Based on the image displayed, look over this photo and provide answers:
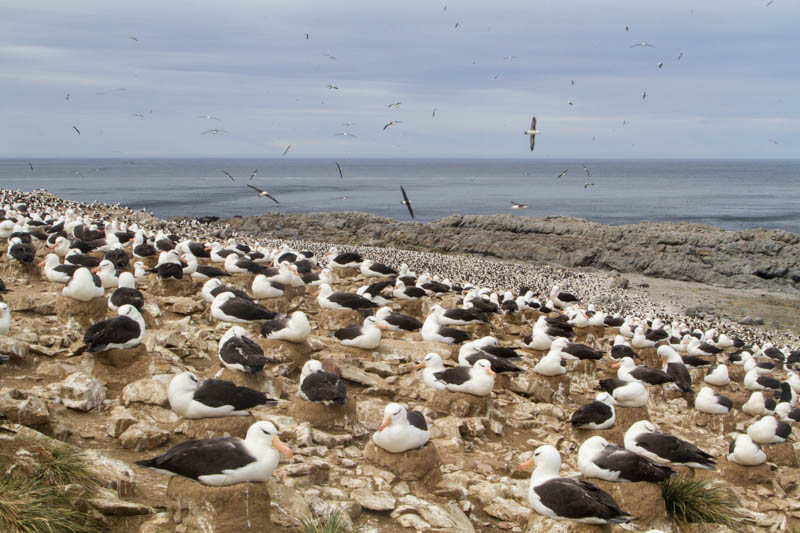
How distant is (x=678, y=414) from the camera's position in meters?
14.8

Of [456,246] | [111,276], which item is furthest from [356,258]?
[456,246]

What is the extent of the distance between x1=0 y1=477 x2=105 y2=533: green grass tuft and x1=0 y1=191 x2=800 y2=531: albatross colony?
27.2 inches

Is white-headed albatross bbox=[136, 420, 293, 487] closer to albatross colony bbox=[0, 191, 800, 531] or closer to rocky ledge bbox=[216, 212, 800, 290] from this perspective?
albatross colony bbox=[0, 191, 800, 531]

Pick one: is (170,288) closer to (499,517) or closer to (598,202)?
(499,517)

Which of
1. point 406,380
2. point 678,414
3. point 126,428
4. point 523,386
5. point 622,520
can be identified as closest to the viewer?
point 622,520

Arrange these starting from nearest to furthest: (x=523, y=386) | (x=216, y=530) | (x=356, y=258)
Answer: (x=216, y=530), (x=523, y=386), (x=356, y=258)

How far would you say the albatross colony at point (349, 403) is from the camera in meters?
7.31

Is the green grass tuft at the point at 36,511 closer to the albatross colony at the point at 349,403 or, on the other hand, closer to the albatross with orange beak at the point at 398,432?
the albatross colony at the point at 349,403

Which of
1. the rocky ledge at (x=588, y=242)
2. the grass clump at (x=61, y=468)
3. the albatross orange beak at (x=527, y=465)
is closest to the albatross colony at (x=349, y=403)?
the albatross orange beak at (x=527, y=465)

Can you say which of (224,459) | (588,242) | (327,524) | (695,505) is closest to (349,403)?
(327,524)

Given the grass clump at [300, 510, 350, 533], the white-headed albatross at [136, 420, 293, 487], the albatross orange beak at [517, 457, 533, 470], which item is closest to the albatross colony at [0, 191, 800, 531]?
the white-headed albatross at [136, 420, 293, 487]

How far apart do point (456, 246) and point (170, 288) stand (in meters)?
31.9

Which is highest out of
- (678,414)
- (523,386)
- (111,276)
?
(111,276)

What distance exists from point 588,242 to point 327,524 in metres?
41.0
